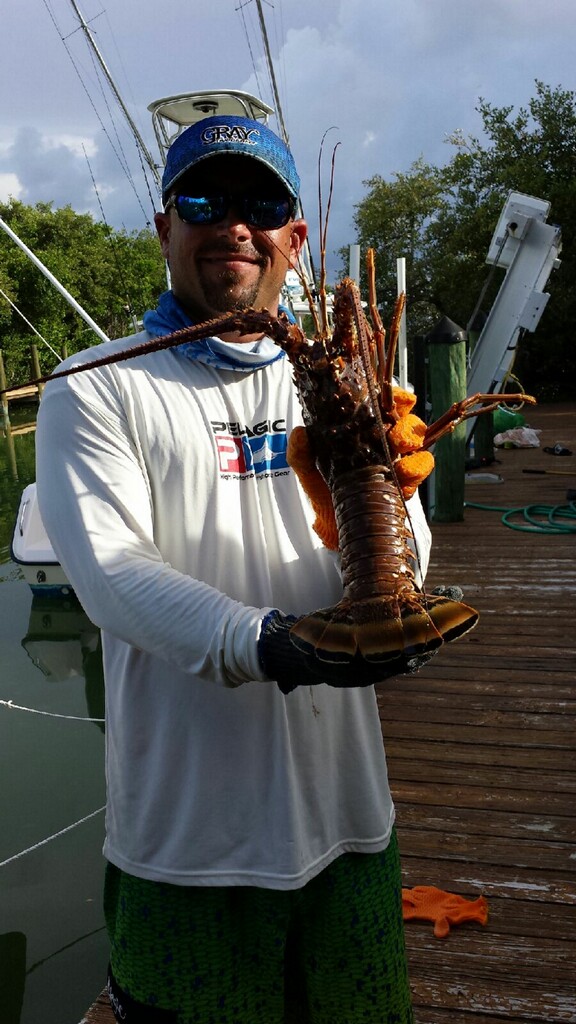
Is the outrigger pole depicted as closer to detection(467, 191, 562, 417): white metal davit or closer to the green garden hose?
the green garden hose

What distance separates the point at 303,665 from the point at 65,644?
846 centimetres

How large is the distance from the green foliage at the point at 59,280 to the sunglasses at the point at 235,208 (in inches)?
1173

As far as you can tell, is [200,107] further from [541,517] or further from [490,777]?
[490,777]

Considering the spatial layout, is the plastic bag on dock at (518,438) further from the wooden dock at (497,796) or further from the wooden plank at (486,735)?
the wooden plank at (486,735)

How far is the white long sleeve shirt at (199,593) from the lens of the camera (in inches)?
62.3

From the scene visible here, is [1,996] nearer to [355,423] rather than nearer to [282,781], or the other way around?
[282,781]

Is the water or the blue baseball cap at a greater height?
the blue baseball cap

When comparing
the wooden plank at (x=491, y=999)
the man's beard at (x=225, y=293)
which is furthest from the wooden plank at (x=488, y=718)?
the man's beard at (x=225, y=293)

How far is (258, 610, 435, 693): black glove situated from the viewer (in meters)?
1.40

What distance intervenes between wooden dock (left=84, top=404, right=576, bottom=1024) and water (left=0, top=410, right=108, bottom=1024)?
76.0 inches

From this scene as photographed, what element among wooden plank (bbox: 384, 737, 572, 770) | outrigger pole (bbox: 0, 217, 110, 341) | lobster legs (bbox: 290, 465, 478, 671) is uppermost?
outrigger pole (bbox: 0, 217, 110, 341)

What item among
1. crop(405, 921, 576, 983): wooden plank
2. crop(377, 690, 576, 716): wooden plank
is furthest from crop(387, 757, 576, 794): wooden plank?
crop(405, 921, 576, 983): wooden plank

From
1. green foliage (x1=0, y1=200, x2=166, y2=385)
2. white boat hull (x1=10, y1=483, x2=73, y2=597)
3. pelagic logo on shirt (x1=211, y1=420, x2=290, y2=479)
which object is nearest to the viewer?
pelagic logo on shirt (x1=211, y1=420, x2=290, y2=479)

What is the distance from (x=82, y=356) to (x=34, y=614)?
29.1 feet
